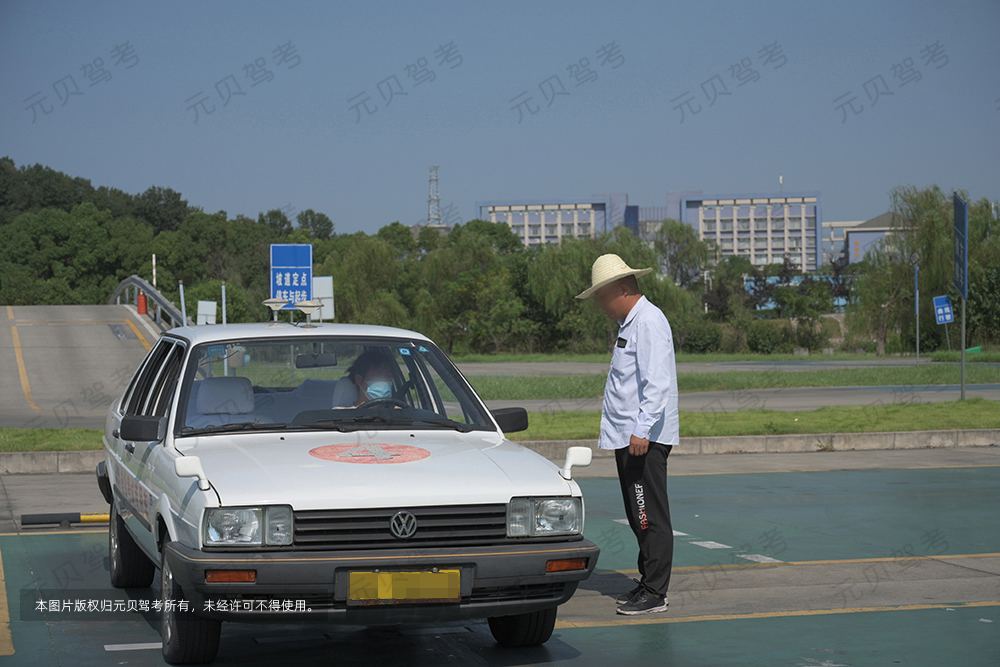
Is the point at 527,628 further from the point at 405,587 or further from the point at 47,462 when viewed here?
the point at 47,462

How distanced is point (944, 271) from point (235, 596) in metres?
55.2

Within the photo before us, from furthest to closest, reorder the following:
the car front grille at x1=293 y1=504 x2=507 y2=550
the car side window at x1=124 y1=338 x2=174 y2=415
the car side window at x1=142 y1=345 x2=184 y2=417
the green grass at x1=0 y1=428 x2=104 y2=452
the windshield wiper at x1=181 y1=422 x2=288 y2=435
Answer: the green grass at x1=0 y1=428 x2=104 y2=452, the car side window at x1=124 y1=338 x2=174 y2=415, the car side window at x1=142 y1=345 x2=184 y2=417, the windshield wiper at x1=181 y1=422 x2=288 y2=435, the car front grille at x1=293 y1=504 x2=507 y2=550

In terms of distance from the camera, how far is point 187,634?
4.52 meters

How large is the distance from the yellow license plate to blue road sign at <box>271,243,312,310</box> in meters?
15.4

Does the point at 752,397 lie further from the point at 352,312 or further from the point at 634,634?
the point at 352,312

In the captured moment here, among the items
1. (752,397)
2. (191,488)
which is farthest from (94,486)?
(752,397)

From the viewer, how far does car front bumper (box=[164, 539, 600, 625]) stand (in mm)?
4129

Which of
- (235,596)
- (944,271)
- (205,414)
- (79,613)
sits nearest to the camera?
(235,596)

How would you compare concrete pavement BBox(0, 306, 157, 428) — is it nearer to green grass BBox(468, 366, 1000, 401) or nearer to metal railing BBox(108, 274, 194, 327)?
metal railing BBox(108, 274, 194, 327)

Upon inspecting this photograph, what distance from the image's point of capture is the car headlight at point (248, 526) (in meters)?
4.22

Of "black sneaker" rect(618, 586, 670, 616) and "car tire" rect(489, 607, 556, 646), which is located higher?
"car tire" rect(489, 607, 556, 646)

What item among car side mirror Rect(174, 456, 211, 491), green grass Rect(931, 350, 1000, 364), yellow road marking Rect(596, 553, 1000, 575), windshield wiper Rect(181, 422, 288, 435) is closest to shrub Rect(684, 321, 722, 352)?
green grass Rect(931, 350, 1000, 364)

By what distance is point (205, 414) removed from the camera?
5.28m

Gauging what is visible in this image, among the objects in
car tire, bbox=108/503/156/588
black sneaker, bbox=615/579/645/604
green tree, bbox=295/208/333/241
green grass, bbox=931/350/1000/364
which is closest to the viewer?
black sneaker, bbox=615/579/645/604
